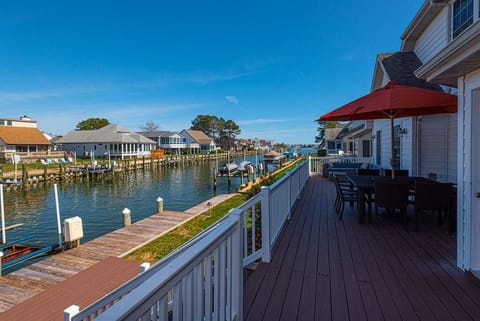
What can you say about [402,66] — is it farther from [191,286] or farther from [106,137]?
[106,137]

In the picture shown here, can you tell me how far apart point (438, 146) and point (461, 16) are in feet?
10.4

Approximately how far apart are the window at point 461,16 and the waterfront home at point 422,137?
1.35m

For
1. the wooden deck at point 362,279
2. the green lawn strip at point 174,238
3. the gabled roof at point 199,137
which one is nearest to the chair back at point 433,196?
the wooden deck at point 362,279

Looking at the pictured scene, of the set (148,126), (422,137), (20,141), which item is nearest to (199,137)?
(148,126)

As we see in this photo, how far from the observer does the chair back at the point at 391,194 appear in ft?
14.8

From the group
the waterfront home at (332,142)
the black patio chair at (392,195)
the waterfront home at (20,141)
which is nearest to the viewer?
the black patio chair at (392,195)

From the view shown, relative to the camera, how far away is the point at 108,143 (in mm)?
38969

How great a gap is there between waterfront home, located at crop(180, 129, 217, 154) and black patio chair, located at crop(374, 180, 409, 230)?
54426 mm

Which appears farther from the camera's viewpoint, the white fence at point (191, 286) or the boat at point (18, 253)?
the boat at point (18, 253)

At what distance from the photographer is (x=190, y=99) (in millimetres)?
42844

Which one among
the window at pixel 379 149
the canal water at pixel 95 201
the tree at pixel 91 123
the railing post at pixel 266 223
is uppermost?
the tree at pixel 91 123

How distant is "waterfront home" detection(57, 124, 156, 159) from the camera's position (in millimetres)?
38875

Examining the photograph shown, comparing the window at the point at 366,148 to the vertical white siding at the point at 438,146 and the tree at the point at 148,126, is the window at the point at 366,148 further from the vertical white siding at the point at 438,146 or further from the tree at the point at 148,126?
the tree at the point at 148,126

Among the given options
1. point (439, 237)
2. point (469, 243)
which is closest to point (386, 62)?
point (439, 237)
